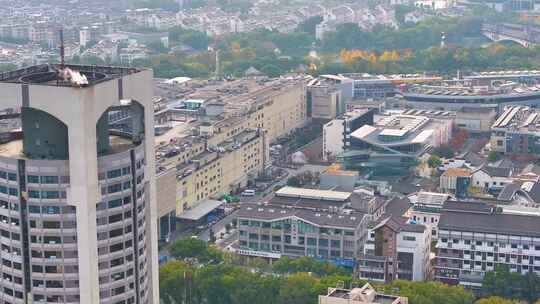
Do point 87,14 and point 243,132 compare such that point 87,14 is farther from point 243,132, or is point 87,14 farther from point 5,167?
point 5,167

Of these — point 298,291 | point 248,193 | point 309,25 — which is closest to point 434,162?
point 248,193

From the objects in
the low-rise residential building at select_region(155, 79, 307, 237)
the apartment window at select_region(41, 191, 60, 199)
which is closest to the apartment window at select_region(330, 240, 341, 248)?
the low-rise residential building at select_region(155, 79, 307, 237)

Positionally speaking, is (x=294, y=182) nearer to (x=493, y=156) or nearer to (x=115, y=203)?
(x=493, y=156)

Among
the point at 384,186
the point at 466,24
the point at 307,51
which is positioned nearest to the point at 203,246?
the point at 384,186

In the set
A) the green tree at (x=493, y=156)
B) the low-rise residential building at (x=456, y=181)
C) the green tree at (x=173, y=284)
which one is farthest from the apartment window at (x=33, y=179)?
the green tree at (x=493, y=156)

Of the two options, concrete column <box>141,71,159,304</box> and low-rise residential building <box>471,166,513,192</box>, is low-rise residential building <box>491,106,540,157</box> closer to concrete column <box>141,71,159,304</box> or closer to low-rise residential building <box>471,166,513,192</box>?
low-rise residential building <box>471,166,513,192</box>
